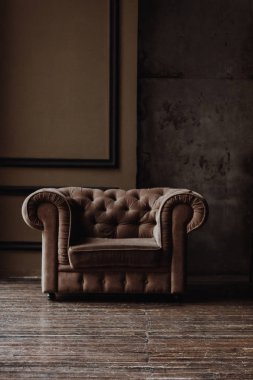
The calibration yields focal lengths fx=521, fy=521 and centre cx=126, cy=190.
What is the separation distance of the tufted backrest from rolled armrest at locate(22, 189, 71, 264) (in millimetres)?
335

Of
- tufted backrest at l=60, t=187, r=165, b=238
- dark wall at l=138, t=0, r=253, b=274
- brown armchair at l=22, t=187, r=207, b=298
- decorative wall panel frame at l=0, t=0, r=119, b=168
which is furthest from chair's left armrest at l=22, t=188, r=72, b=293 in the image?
dark wall at l=138, t=0, r=253, b=274

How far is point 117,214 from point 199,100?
1.37m

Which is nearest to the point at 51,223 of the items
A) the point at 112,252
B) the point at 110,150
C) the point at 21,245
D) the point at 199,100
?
the point at 112,252

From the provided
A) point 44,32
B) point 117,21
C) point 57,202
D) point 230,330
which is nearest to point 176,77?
point 117,21

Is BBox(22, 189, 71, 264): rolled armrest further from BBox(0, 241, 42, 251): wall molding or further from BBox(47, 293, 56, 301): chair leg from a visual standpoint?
BBox(0, 241, 42, 251): wall molding

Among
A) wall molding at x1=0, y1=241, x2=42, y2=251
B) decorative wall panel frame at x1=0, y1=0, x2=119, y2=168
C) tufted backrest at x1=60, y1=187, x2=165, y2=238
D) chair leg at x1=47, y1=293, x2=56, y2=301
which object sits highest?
decorative wall panel frame at x1=0, y1=0, x2=119, y2=168

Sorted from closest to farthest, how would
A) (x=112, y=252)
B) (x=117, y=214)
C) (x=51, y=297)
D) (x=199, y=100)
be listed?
(x=112, y=252), (x=51, y=297), (x=117, y=214), (x=199, y=100)

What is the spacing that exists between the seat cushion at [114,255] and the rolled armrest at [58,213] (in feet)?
0.33

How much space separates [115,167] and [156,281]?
1.21 m

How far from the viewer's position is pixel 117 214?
3977 millimetres

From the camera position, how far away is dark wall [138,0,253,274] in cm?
459

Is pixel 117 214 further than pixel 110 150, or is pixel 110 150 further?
pixel 110 150

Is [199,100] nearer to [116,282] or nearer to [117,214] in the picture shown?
[117,214]

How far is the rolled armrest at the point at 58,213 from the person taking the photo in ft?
11.7
